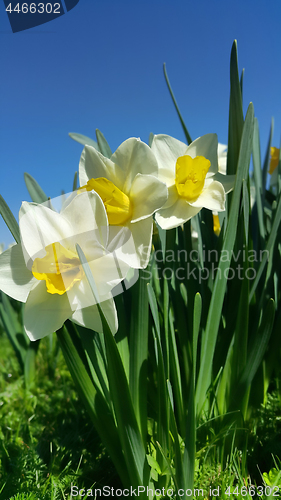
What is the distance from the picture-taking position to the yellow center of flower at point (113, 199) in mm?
618

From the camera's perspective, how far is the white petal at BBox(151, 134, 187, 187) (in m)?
0.77

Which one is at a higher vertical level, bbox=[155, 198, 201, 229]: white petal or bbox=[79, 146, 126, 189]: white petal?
bbox=[79, 146, 126, 189]: white petal

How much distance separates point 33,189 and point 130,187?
1.72 ft

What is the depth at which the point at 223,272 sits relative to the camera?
849mm

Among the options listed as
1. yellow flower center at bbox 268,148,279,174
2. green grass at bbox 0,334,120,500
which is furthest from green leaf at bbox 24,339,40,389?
yellow flower center at bbox 268,148,279,174

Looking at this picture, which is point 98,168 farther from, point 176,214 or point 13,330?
point 13,330

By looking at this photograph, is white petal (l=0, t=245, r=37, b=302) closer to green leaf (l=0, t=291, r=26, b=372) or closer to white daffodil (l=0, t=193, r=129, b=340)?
white daffodil (l=0, t=193, r=129, b=340)

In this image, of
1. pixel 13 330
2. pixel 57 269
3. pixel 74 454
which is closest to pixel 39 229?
pixel 57 269

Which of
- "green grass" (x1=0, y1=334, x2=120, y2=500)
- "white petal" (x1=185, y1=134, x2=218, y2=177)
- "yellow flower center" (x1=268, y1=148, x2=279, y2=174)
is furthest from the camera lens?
"yellow flower center" (x1=268, y1=148, x2=279, y2=174)

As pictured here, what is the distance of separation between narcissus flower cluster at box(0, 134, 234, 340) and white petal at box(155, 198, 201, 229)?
7 centimetres

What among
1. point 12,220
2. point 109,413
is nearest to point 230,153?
point 12,220

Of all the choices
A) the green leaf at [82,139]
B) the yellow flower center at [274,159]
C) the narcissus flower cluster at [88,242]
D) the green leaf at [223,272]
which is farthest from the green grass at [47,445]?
the yellow flower center at [274,159]

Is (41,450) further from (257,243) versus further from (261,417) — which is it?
(257,243)

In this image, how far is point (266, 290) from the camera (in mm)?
1120
